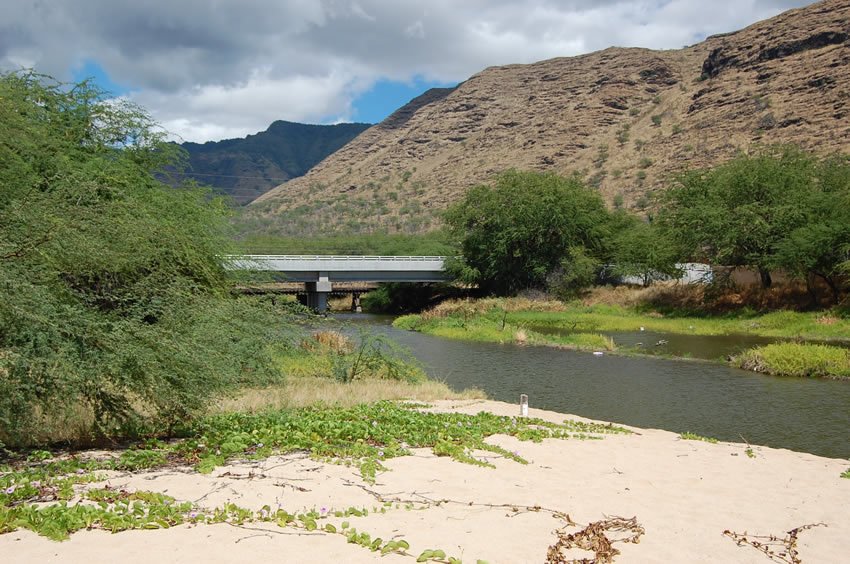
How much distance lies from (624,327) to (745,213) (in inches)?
392

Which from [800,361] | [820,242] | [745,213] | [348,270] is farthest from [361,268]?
[800,361]

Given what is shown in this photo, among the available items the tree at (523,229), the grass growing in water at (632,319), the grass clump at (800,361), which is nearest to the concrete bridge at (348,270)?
the tree at (523,229)

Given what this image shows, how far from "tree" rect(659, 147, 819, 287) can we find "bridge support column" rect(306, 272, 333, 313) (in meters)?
24.6

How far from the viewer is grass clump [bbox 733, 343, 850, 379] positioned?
934 inches

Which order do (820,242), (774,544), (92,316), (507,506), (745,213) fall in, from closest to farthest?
(774,544)
(507,506)
(92,316)
(820,242)
(745,213)

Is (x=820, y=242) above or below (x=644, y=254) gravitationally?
above

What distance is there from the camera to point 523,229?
178ft

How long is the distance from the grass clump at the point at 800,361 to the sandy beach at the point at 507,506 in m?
12.9

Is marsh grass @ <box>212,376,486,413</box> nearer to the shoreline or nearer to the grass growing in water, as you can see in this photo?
the shoreline

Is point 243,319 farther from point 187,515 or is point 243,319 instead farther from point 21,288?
point 187,515

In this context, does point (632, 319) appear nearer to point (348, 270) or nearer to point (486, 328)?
point (486, 328)

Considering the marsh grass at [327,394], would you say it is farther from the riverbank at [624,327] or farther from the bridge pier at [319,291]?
the bridge pier at [319,291]

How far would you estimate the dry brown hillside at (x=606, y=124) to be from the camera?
8556 centimetres

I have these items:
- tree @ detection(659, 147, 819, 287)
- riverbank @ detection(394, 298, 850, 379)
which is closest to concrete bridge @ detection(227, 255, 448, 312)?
riverbank @ detection(394, 298, 850, 379)
